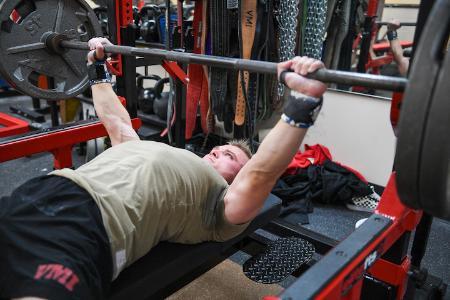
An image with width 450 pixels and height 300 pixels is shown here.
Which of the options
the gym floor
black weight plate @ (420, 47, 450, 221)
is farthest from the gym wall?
black weight plate @ (420, 47, 450, 221)

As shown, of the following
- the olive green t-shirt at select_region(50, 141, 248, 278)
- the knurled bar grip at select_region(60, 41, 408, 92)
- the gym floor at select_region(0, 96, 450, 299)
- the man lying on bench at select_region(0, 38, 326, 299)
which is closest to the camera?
the knurled bar grip at select_region(60, 41, 408, 92)

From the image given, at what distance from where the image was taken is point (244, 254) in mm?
2330

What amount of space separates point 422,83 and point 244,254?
Answer: 1748mm

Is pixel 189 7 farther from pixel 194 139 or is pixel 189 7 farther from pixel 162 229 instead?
pixel 162 229

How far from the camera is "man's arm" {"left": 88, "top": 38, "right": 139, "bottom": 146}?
6.04 feet

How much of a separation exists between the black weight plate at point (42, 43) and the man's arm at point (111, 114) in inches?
18.5

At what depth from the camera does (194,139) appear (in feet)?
12.1

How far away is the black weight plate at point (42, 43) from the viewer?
2035 mm

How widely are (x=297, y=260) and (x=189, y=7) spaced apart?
3.42 metres

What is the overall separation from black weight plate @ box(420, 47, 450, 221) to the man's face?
3.19 ft

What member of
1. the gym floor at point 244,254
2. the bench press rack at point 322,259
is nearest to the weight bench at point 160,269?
the bench press rack at point 322,259

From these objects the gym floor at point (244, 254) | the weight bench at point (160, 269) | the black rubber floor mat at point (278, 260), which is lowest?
the gym floor at point (244, 254)

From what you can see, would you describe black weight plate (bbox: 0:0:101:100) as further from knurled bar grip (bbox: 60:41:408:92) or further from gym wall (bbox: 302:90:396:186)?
gym wall (bbox: 302:90:396:186)

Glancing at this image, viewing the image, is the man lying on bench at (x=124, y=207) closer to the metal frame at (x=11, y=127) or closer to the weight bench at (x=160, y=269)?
Answer: the weight bench at (x=160, y=269)
